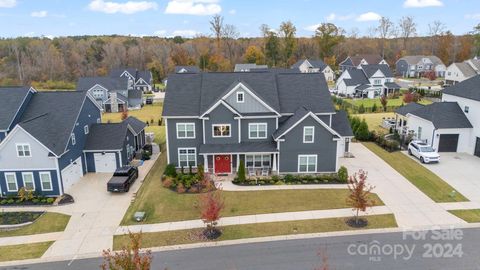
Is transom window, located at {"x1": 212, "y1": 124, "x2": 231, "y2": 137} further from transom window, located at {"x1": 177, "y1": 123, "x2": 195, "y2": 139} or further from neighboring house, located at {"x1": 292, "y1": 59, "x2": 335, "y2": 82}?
neighboring house, located at {"x1": 292, "y1": 59, "x2": 335, "y2": 82}

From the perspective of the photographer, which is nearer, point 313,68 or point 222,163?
point 222,163

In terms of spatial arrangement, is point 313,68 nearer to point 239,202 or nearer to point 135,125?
point 135,125

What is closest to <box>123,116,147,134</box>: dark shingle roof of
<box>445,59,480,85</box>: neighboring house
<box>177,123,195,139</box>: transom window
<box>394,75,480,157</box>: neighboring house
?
<box>177,123,195,139</box>: transom window

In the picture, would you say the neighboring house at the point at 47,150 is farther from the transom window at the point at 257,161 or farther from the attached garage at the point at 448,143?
the attached garage at the point at 448,143

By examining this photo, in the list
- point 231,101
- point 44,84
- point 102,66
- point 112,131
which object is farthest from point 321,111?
point 102,66

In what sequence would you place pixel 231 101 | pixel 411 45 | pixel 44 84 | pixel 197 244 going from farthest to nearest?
1. pixel 411 45
2. pixel 44 84
3. pixel 231 101
4. pixel 197 244

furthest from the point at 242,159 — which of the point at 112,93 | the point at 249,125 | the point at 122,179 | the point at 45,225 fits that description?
the point at 112,93

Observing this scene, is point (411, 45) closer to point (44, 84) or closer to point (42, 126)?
point (44, 84)
